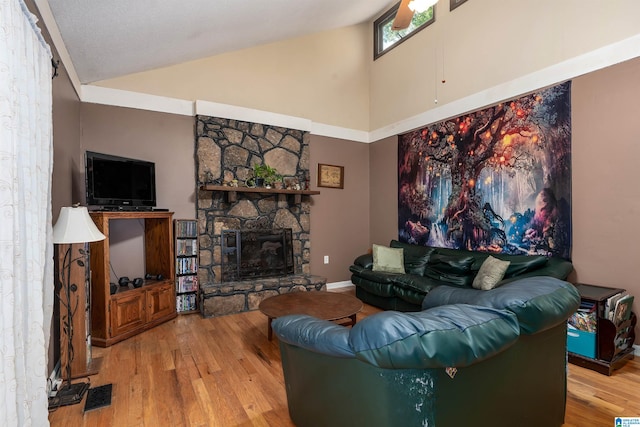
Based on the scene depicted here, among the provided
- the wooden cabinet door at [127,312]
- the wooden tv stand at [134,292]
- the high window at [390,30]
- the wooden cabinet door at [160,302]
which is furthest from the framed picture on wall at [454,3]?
the wooden cabinet door at [127,312]

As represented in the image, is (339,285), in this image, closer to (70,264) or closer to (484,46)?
(70,264)

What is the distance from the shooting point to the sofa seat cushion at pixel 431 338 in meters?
1.07

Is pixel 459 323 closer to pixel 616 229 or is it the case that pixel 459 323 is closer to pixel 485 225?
pixel 616 229

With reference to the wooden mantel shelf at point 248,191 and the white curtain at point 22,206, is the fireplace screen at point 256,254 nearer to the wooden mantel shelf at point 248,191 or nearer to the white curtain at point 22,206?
the wooden mantel shelf at point 248,191

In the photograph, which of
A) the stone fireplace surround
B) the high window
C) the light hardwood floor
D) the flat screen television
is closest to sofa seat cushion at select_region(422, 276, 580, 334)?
the light hardwood floor

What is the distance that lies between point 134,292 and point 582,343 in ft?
13.9

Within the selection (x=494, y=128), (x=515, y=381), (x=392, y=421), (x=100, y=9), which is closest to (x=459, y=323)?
(x=392, y=421)

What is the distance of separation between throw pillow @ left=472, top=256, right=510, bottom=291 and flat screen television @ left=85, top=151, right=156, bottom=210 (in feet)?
12.4

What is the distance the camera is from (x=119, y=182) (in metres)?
3.38

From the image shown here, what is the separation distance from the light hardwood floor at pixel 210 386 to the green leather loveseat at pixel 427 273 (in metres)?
0.93

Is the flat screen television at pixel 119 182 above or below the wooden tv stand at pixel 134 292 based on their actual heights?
above

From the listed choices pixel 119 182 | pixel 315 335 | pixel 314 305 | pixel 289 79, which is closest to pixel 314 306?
pixel 314 305

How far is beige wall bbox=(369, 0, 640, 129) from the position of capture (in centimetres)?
296

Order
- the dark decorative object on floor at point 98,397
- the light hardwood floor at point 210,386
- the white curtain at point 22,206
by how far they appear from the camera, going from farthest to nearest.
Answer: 1. the dark decorative object on floor at point 98,397
2. the light hardwood floor at point 210,386
3. the white curtain at point 22,206
